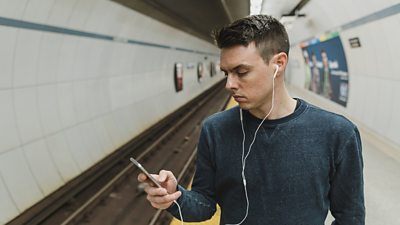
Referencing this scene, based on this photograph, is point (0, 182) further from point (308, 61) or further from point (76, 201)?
point (308, 61)

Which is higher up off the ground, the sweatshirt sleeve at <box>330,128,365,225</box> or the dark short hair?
the dark short hair

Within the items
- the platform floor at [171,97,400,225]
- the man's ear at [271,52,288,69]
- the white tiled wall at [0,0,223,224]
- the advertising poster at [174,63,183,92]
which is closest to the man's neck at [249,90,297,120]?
the man's ear at [271,52,288,69]

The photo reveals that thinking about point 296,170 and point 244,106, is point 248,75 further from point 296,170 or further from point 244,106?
point 296,170

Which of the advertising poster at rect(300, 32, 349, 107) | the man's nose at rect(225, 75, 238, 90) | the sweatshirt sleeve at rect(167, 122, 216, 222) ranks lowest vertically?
the advertising poster at rect(300, 32, 349, 107)

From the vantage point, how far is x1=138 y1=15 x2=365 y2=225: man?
5.72ft

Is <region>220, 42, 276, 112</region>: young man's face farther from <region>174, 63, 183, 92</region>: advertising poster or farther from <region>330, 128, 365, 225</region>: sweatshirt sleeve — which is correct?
<region>174, 63, 183, 92</region>: advertising poster

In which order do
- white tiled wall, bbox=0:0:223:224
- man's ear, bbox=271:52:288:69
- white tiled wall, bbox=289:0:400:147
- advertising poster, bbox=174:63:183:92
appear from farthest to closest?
1. advertising poster, bbox=174:63:183:92
2. white tiled wall, bbox=289:0:400:147
3. white tiled wall, bbox=0:0:223:224
4. man's ear, bbox=271:52:288:69

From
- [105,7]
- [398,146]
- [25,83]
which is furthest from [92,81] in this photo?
[398,146]

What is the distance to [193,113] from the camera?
18344 millimetres

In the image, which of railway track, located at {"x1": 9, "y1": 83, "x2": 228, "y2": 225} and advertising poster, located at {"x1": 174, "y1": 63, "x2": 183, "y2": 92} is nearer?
railway track, located at {"x1": 9, "y1": 83, "x2": 228, "y2": 225}

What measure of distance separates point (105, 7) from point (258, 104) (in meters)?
6.47

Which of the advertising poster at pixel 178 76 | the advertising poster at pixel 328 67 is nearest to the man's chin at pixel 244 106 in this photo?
the advertising poster at pixel 328 67

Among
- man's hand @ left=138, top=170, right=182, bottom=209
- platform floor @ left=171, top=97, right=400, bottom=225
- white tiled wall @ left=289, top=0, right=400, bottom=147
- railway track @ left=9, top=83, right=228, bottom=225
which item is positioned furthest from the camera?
white tiled wall @ left=289, top=0, right=400, bottom=147

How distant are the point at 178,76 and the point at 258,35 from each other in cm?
1570
